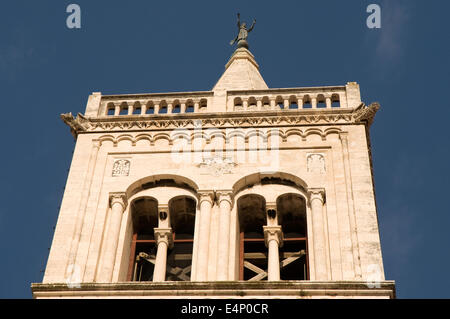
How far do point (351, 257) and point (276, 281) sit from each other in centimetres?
222

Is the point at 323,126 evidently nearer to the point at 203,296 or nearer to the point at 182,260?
the point at 182,260

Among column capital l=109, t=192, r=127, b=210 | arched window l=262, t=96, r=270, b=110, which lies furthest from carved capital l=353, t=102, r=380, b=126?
column capital l=109, t=192, r=127, b=210

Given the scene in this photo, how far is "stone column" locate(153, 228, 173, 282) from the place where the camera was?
1035 inches

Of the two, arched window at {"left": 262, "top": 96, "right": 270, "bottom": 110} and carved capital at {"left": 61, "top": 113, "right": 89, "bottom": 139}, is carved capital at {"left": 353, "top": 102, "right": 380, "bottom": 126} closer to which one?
arched window at {"left": 262, "top": 96, "right": 270, "bottom": 110}

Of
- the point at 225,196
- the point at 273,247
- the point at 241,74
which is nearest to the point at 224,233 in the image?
the point at 273,247

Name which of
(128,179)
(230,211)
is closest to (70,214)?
(128,179)

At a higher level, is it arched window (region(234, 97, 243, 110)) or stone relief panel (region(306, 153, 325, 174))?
arched window (region(234, 97, 243, 110))

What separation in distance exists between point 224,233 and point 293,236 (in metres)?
2.55

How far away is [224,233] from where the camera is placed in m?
26.8

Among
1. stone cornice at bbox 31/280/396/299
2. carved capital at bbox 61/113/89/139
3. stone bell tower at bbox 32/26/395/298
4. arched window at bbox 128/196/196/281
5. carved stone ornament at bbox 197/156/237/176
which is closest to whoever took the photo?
stone cornice at bbox 31/280/396/299

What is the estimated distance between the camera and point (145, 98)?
32312 mm

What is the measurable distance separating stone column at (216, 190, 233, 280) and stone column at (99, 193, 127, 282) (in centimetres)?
246

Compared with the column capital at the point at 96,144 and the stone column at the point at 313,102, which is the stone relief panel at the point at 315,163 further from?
the column capital at the point at 96,144
